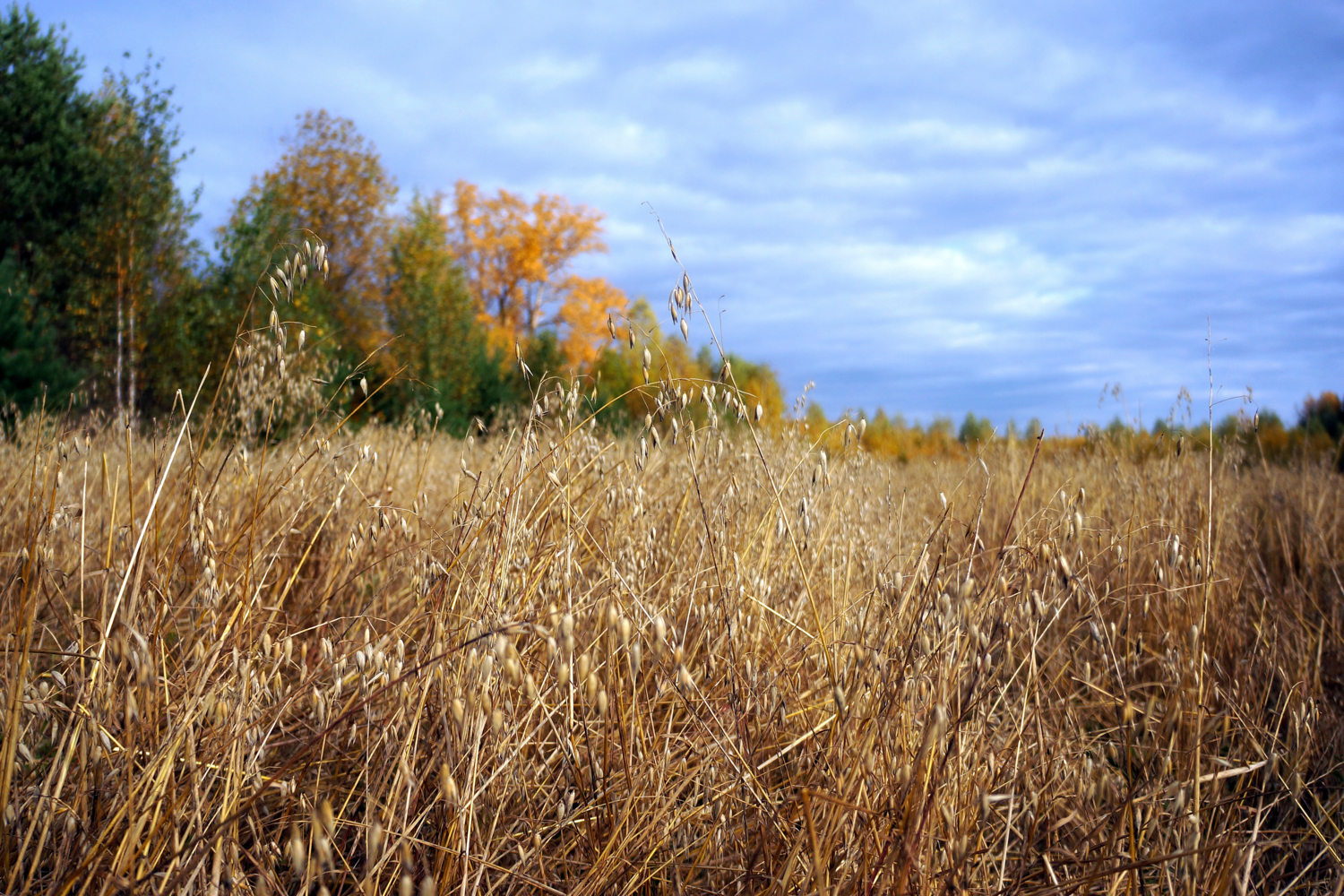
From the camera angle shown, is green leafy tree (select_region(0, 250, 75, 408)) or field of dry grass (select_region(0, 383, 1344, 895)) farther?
green leafy tree (select_region(0, 250, 75, 408))

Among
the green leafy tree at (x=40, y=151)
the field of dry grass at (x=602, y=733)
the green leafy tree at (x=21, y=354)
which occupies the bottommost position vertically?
the field of dry grass at (x=602, y=733)

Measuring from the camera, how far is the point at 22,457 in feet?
13.8

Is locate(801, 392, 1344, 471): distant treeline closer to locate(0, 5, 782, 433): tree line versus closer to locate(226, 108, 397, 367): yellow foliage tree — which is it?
locate(0, 5, 782, 433): tree line

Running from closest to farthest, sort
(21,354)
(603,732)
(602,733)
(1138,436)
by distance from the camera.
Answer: (603,732)
(602,733)
(1138,436)
(21,354)

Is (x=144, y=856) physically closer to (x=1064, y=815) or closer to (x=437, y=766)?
(x=437, y=766)

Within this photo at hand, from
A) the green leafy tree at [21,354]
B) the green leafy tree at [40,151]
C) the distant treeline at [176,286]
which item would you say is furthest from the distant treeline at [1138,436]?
the green leafy tree at [40,151]

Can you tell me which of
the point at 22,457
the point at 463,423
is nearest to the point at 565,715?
the point at 22,457

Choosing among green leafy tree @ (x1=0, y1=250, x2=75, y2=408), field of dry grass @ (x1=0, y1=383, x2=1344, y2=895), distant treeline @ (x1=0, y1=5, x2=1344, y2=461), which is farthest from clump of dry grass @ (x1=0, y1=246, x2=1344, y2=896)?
green leafy tree @ (x1=0, y1=250, x2=75, y2=408)

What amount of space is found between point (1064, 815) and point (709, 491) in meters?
1.70

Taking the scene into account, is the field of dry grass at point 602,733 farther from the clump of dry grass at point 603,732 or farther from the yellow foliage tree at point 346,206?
the yellow foliage tree at point 346,206

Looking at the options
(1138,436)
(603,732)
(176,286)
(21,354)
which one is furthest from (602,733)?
(176,286)

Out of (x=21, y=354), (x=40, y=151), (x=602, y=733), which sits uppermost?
(x=40, y=151)

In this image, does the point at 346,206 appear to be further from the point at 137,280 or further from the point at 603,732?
the point at 603,732

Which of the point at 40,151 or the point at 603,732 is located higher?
the point at 40,151
